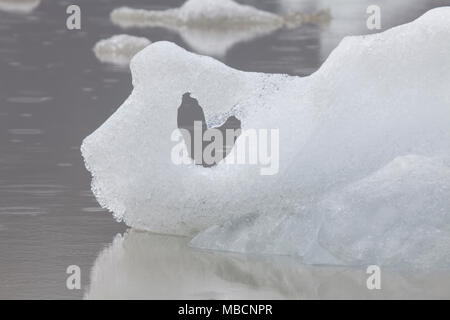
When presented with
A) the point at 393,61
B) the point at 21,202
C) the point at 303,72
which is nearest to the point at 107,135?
the point at 21,202

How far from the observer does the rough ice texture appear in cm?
759

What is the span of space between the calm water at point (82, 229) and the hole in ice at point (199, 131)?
88cm

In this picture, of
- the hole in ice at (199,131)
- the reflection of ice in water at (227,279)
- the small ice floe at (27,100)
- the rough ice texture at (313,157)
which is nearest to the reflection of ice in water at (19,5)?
the small ice floe at (27,100)

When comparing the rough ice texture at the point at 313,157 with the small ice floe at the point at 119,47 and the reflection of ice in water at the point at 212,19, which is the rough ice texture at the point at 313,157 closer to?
the small ice floe at the point at 119,47

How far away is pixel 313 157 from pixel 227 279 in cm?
112

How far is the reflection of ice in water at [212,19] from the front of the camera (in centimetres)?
2394

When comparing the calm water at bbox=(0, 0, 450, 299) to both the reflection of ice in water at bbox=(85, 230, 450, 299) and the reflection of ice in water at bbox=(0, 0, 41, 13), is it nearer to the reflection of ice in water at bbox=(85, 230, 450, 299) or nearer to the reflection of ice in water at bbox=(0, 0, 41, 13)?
the reflection of ice in water at bbox=(85, 230, 450, 299)

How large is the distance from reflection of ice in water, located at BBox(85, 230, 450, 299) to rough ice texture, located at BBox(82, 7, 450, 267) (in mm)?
199

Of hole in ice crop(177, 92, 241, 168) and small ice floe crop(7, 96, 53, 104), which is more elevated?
small ice floe crop(7, 96, 53, 104)

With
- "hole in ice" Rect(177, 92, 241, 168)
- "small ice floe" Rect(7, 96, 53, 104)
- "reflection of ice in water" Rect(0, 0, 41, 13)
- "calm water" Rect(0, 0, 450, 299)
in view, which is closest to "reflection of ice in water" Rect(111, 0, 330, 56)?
"reflection of ice in water" Rect(0, 0, 41, 13)

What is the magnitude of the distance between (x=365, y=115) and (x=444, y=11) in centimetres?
88

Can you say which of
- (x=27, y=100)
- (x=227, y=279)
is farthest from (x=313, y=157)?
(x=27, y=100)

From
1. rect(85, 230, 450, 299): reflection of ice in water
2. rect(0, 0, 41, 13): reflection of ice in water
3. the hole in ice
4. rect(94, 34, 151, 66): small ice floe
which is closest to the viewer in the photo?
rect(85, 230, 450, 299): reflection of ice in water
